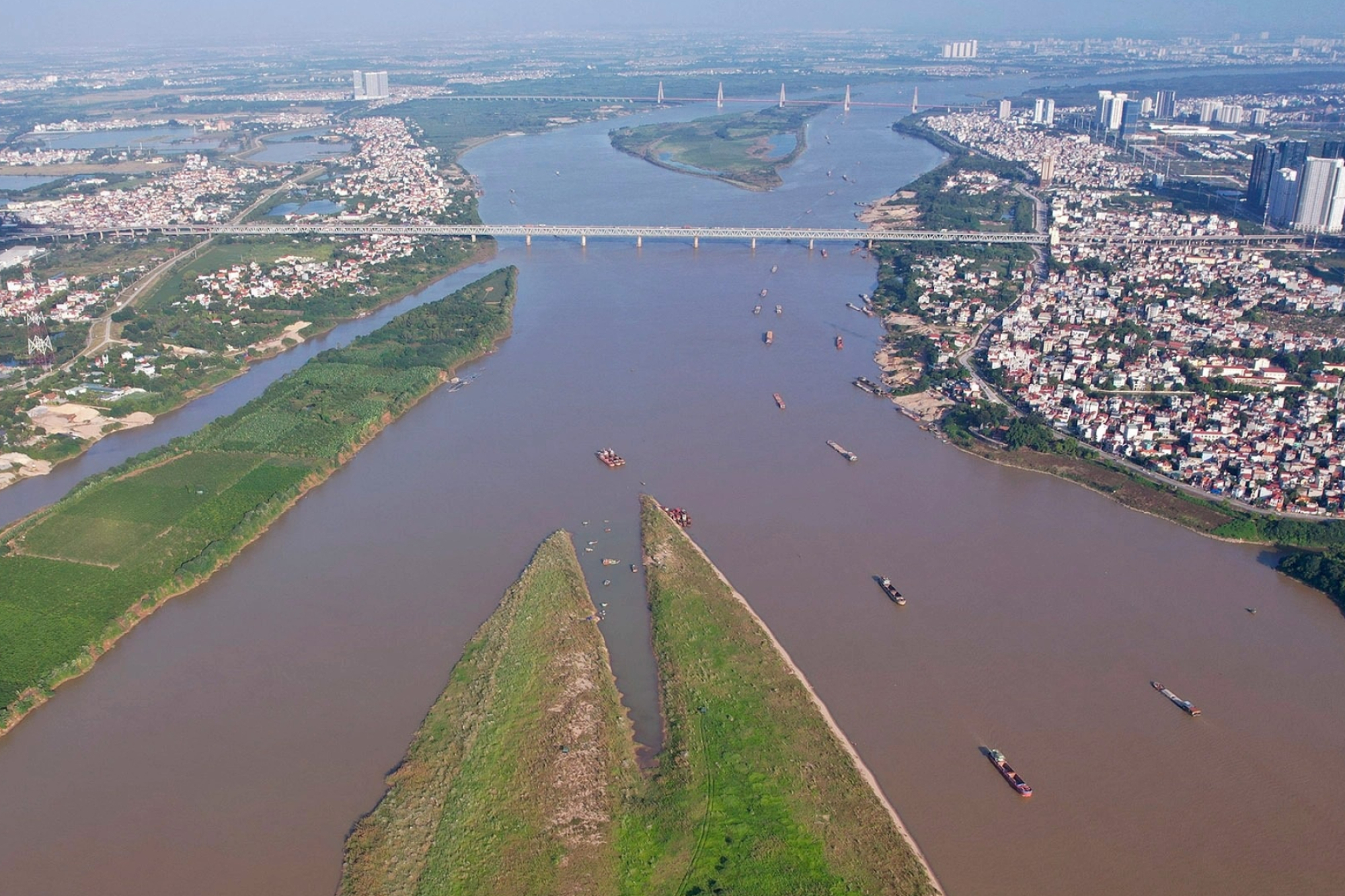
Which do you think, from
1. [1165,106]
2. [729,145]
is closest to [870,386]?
[729,145]

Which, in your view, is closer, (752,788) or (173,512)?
(752,788)

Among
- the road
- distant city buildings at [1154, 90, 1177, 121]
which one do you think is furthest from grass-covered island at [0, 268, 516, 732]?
distant city buildings at [1154, 90, 1177, 121]

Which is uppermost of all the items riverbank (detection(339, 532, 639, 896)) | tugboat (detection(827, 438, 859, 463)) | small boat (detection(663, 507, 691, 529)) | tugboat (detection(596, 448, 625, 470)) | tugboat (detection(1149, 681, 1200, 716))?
tugboat (detection(827, 438, 859, 463))

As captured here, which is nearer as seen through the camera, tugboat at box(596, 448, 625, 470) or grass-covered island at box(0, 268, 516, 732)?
grass-covered island at box(0, 268, 516, 732)

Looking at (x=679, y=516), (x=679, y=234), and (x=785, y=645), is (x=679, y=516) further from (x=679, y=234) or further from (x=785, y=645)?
(x=679, y=234)

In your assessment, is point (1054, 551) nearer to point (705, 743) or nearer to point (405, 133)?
point (705, 743)

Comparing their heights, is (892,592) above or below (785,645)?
above

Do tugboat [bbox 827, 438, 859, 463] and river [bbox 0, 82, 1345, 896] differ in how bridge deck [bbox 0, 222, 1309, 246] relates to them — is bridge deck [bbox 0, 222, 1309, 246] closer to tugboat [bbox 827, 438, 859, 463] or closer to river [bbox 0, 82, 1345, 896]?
river [bbox 0, 82, 1345, 896]
